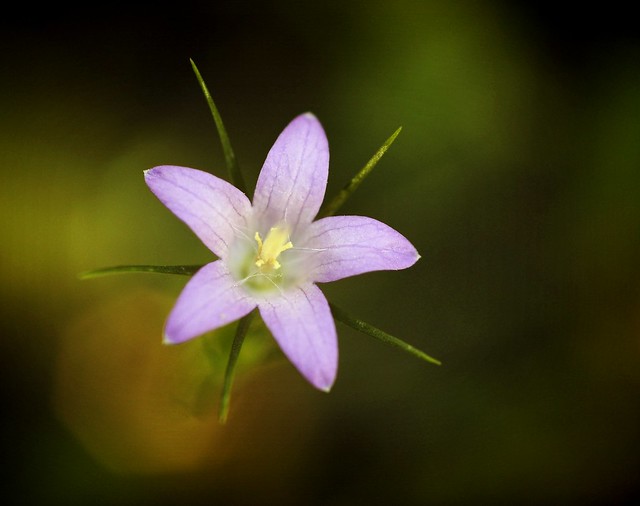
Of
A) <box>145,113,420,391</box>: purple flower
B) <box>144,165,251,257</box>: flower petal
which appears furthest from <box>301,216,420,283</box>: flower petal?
<box>144,165,251,257</box>: flower petal

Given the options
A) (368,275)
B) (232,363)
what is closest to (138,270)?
(232,363)

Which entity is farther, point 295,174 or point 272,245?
point 272,245

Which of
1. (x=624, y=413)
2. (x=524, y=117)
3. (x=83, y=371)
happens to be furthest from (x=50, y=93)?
(x=624, y=413)

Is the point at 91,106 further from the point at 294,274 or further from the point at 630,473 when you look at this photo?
the point at 630,473

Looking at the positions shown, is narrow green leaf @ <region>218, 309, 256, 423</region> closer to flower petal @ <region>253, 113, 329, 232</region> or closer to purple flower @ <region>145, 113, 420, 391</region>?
purple flower @ <region>145, 113, 420, 391</region>

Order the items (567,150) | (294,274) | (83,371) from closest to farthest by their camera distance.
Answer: (294,274) → (83,371) → (567,150)

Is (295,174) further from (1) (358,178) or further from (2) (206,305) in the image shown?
(2) (206,305)

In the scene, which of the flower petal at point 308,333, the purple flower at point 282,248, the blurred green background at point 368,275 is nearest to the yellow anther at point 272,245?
the purple flower at point 282,248

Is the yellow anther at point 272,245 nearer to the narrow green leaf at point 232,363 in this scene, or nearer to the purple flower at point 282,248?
the purple flower at point 282,248
